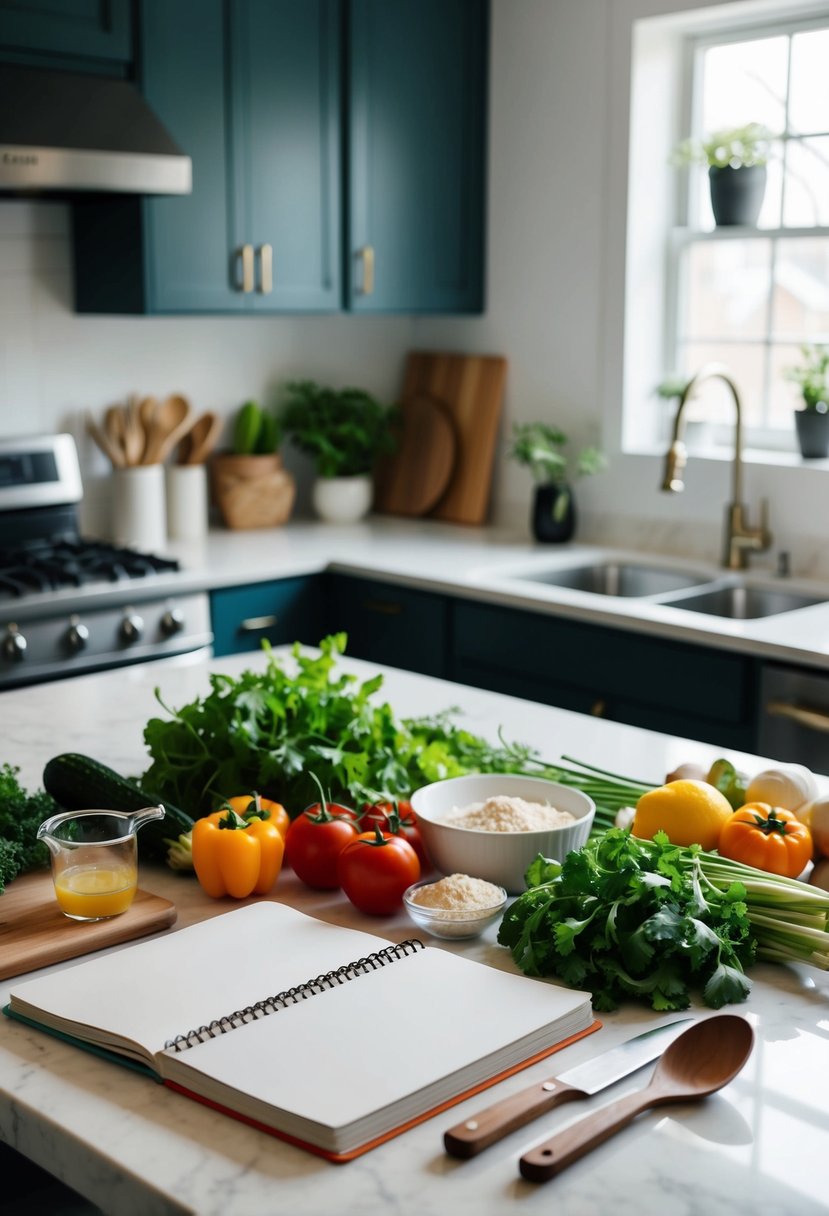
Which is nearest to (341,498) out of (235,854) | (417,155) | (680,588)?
(417,155)

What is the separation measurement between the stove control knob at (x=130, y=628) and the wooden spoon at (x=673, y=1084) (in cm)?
219

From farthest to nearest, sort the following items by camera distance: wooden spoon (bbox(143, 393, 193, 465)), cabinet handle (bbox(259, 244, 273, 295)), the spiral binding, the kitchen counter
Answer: wooden spoon (bbox(143, 393, 193, 465))
cabinet handle (bbox(259, 244, 273, 295))
the spiral binding
the kitchen counter

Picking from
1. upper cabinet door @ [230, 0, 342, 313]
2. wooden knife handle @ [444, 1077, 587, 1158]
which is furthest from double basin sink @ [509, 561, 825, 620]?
wooden knife handle @ [444, 1077, 587, 1158]

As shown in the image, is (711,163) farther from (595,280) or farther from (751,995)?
(751,995)

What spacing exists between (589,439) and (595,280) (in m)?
0.45

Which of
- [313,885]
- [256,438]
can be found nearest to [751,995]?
[313,885]

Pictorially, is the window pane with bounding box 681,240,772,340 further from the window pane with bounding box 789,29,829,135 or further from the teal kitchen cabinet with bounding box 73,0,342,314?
the teal kitchen cabinet with bounding box 73,0,342,314

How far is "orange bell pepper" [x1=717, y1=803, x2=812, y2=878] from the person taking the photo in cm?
144

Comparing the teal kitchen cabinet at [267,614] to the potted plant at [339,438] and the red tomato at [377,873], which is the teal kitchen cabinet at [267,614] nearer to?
the potted plant at [339,438]

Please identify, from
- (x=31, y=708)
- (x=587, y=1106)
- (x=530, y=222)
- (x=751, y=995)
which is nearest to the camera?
(x=587, y=1106)

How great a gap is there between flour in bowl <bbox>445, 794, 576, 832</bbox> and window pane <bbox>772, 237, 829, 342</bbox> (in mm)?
2388

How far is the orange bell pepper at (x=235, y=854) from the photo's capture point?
1.46 meters

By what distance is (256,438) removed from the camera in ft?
13.4

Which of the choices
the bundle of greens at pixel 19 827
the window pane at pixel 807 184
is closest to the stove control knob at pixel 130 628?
the bundle of greens at pixel 19 827
